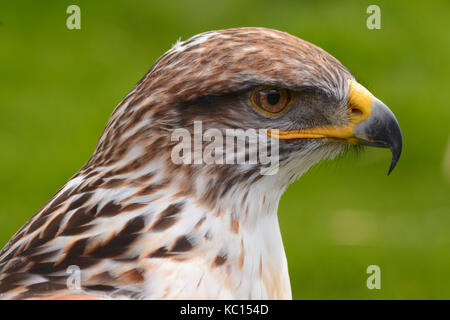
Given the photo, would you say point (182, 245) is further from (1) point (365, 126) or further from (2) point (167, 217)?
(1) point (365, 126)

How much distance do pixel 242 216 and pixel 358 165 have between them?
3653 mm

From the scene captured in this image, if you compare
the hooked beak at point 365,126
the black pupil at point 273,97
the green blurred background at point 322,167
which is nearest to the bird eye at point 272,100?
the black pupil at point 273,97

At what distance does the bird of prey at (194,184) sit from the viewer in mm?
2619

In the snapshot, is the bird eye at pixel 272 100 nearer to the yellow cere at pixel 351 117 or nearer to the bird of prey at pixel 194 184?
the bird of prey at pixel 194 184

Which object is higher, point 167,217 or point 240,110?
point 240,110

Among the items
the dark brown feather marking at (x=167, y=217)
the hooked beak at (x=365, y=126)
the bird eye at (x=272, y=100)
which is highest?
the bird eye at (x=272, y=100)

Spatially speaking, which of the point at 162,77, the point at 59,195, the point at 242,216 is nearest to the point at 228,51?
the point at 162,77

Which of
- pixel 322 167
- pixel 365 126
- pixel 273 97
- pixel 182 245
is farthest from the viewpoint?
pixel 322 167

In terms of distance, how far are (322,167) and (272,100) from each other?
8.35ft

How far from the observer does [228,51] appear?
2.80 meters

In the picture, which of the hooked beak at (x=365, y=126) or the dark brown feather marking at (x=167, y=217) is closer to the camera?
the dark brown feather marking at (x=167, y=217)

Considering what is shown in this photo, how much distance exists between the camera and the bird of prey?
262 centimetres

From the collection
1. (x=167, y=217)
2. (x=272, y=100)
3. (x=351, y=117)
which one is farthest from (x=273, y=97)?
(x=167, y=217)

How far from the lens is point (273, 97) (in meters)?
2.84
